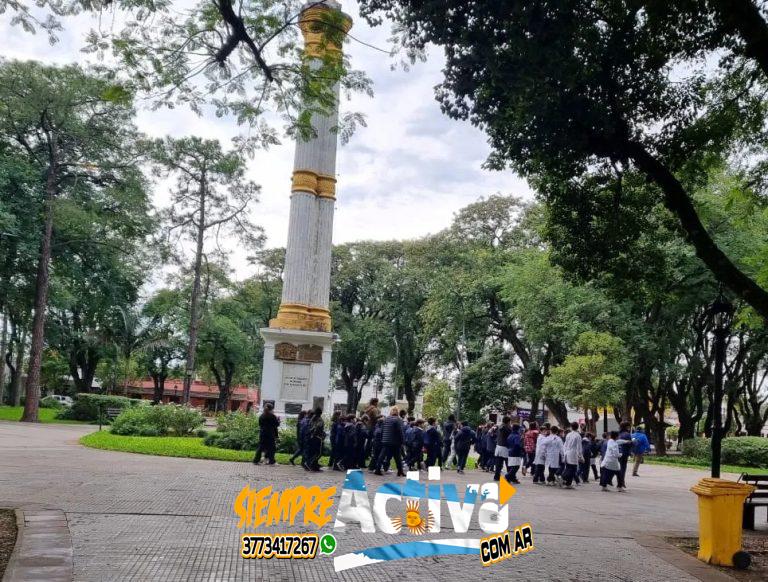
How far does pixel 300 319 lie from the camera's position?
21.1 meters

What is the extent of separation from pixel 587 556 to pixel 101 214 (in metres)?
28.7

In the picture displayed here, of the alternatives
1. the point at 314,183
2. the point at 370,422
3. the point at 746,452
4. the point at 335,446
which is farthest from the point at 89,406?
the point at 746,452

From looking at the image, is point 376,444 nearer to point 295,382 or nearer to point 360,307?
point 295,382

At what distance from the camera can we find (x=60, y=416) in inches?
1313

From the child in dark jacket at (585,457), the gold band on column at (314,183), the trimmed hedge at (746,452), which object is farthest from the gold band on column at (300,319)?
the trimmed hedge at (746,452)

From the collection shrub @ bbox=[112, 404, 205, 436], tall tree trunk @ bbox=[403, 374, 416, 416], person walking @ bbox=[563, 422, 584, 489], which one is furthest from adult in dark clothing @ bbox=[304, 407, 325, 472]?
tall tree trunk @ bbox=[403, 374, 416, 416]

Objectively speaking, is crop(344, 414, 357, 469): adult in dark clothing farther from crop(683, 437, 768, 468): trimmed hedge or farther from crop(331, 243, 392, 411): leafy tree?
crop(331, 243, 392, 411): leafy tree

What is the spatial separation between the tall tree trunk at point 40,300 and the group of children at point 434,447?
1777 cm

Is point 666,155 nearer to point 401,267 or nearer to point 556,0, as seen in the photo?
point 556,0

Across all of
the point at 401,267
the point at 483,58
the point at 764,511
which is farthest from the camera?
the point at 401,267

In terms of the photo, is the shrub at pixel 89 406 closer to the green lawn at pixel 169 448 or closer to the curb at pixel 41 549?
the green lawn at pixel 169 448

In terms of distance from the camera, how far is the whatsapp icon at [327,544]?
7270mm

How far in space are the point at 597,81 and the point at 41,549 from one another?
860cm

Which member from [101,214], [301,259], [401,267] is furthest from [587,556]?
[401,267]
